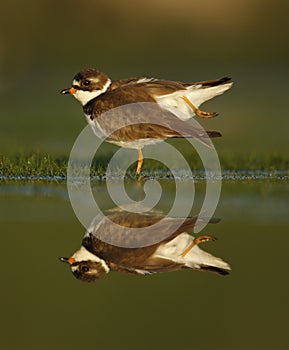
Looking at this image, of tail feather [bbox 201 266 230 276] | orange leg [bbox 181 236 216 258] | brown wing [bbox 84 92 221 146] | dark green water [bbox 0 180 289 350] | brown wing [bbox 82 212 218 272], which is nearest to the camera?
dark green water [bbox 0 180 289 350]

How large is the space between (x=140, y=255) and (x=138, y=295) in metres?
0.71

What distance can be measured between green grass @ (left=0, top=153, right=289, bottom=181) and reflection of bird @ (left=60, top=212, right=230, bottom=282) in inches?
105

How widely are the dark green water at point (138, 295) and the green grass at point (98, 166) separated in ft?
7.03

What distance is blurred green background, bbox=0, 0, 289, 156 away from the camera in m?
18.3

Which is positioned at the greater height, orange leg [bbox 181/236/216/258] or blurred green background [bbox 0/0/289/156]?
orange leg [bbox 181/236/216/258]

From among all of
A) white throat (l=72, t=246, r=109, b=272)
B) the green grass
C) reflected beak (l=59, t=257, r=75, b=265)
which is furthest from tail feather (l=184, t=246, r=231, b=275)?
the green grass

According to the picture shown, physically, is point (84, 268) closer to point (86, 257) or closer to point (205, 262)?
point (86, 257)

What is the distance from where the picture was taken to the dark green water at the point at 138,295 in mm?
4117

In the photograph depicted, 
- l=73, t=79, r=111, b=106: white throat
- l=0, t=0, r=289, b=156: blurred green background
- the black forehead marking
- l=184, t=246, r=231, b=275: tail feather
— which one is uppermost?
the black forehead marking

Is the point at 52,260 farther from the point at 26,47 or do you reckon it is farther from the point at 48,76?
the point at 26,47

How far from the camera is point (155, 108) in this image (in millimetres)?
8031

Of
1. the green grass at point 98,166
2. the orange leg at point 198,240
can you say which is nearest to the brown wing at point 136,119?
the green grass at point 98,166

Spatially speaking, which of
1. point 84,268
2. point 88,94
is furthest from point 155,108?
point 84,268

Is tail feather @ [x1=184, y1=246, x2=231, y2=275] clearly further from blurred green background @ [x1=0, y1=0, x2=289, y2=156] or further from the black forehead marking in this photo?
blurred green background @ [x1=0, y1=0, x2=289, y2=156]
